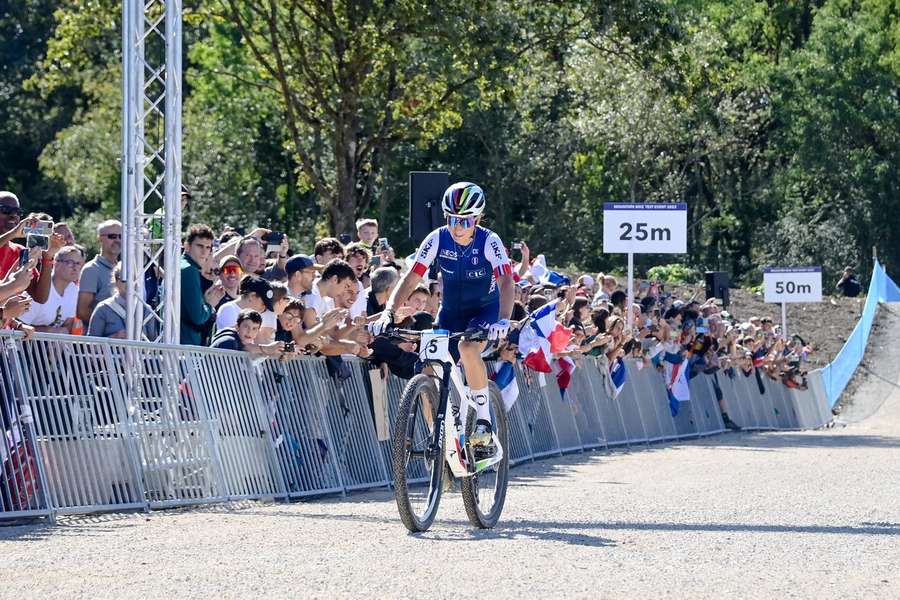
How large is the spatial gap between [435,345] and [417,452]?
0.65 m

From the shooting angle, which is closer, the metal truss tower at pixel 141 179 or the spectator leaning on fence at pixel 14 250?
the spectator leaning on fence at pixel 14 250

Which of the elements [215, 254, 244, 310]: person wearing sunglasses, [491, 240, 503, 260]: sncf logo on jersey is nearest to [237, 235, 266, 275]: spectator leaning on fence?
[215, 254, 244, 310]: person wearing sunglasses

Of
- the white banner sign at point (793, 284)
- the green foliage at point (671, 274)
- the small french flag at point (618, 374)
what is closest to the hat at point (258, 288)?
the small french flag at point (618, 374)

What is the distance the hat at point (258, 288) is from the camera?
13.7 metres

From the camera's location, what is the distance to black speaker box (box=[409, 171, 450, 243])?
19703mm

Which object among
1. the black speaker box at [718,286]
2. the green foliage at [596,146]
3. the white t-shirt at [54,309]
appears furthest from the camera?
the green foliage at [596,146]

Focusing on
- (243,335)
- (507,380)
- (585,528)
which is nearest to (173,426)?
(243,335)

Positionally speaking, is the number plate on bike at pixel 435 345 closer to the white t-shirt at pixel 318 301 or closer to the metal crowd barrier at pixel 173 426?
the metal crowd barrier at pixel 173 426

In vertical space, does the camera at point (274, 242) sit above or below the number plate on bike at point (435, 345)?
below

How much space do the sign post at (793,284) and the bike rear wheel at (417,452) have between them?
30.3m

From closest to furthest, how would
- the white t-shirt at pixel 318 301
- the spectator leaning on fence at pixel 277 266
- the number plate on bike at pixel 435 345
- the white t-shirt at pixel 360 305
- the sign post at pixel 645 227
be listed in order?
the number plate on bike at pixel 435 345
the white t-shirt at pixel 318 301
the white t-shirt at pixel 360 305
the spectator leaning on fence at pixel 277 266
the sign post at pixel 645 227

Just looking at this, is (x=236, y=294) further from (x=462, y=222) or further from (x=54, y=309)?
(x=462, y=222)

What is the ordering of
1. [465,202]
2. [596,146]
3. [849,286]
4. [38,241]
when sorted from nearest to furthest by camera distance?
[465,202], [38,241], [849,286], [596,146]

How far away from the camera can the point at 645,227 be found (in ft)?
86.1
